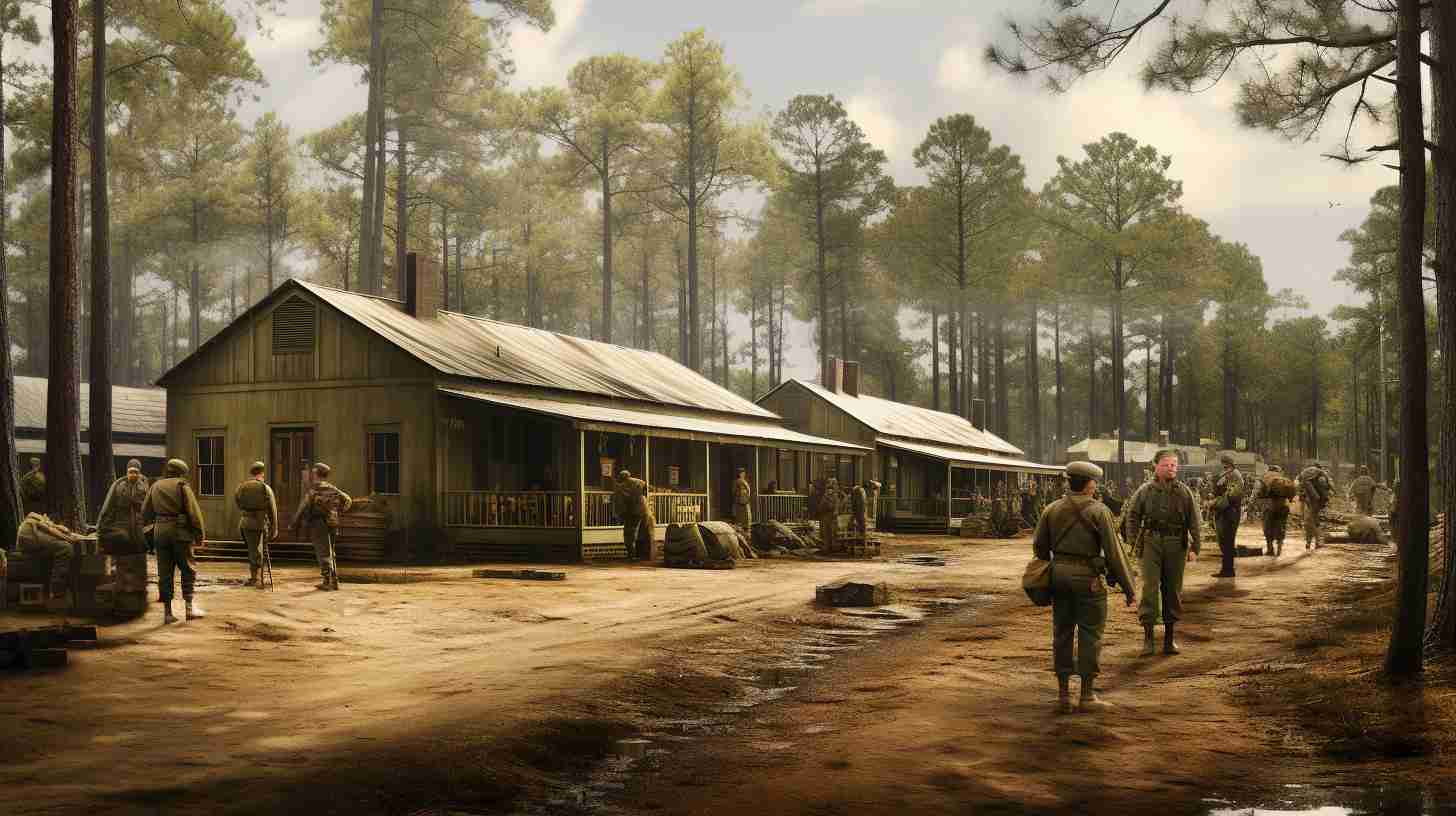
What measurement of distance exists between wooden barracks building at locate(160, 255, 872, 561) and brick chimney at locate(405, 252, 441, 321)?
1.6 inches

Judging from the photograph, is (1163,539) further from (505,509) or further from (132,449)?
(132,449)

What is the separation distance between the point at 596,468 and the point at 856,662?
16.5 meters

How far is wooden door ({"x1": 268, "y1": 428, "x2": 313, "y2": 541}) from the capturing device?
24.9m

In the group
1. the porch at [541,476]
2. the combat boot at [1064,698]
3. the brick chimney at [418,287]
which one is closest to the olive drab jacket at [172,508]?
the combat boot at [1064,698]

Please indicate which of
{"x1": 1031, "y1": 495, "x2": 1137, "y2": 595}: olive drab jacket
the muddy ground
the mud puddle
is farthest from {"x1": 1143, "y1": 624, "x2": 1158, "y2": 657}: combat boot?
{"x1": 1031, "y1": 495, "x2": 1137, "y2": 595}: olive drab jacket

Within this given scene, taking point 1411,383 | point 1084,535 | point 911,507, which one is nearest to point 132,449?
point 911,507

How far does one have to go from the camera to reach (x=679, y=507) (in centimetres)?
2738

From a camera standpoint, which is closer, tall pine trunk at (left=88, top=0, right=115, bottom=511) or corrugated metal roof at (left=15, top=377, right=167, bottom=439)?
tall pine trunk at (left=88, top=0, right=115, bottom=511)

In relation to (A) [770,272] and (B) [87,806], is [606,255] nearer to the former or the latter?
(A) [770,272]

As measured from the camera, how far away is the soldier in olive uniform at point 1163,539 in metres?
12.5

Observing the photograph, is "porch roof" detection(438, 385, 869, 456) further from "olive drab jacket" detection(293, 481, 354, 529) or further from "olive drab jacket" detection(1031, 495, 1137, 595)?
"olive drab jacket" detection(1031, 495, 1137, 595)

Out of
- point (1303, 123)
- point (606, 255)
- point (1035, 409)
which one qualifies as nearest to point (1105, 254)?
point (1035, 409)

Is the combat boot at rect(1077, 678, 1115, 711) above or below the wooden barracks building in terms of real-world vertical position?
below

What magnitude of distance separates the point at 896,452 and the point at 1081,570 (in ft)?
104
